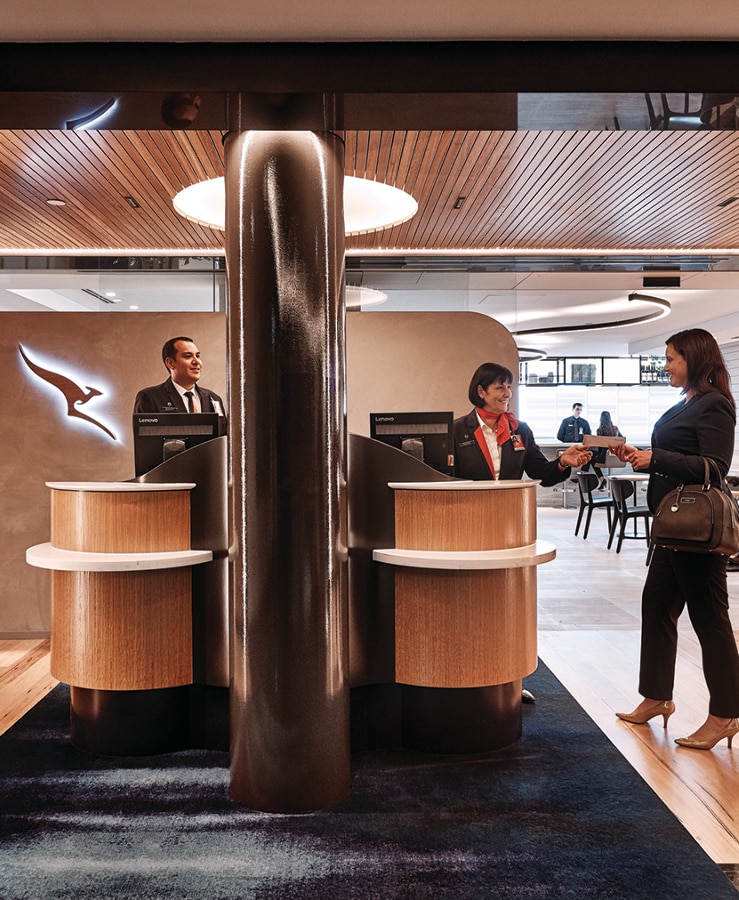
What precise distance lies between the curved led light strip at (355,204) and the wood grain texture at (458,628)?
8.03 ft

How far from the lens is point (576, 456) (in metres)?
3.96

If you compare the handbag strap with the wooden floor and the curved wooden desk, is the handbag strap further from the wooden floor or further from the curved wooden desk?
the wooden floor

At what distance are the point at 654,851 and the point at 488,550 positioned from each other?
A: 1.34 meters

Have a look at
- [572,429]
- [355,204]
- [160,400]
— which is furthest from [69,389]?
[572,429]

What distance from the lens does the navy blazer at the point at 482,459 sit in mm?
4422

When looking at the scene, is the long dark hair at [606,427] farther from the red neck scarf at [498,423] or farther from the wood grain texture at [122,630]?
the wood grain texture at [122,630]

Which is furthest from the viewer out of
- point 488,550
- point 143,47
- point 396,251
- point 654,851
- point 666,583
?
point 396,251

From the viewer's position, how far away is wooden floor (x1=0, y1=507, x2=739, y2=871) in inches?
119

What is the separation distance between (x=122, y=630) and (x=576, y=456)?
7.91 feet

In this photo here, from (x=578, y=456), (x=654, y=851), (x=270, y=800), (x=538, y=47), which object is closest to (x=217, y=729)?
(x=270, y=800)

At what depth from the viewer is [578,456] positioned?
13.0 feet

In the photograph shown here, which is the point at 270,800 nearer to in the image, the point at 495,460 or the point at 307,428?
the point at 307,428

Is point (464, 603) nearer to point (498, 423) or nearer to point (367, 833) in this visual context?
point (367, 833)

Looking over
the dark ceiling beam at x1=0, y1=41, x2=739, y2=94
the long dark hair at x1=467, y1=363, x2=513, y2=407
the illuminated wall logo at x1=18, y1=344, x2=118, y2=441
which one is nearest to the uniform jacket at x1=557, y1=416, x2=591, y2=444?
the illuminated wall logo at x1=18, y1=344, x2=118, y2=441
